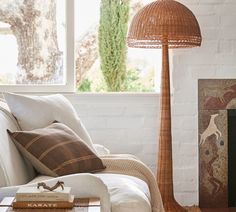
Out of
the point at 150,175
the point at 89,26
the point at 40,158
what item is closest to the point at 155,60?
the point at 89,26

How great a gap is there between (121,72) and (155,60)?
287 mm

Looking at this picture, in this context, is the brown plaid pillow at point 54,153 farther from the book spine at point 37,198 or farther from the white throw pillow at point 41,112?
the book spine at point 37,198

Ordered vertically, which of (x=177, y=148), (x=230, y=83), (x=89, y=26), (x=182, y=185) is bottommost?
(x=182, y=185)

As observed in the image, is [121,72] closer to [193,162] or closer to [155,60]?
[155,60]

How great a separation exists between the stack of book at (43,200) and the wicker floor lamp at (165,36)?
1.87 metres

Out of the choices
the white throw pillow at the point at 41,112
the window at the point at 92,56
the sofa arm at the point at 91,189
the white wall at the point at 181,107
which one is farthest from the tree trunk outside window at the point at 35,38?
the sofa arm at the point at 91,189

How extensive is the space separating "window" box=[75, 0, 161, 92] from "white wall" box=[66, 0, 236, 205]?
0.19 meters

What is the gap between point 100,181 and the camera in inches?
82.9

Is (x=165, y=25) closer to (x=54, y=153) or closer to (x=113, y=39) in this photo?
(x=113, y=39)

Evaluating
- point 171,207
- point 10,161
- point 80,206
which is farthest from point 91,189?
point 171,207

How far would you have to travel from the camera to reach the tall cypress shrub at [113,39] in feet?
13.8

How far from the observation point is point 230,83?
4.11 m

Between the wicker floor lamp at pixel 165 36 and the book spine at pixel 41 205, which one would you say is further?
the wicker floor lamp at pixel 165 36

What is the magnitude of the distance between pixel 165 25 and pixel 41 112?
1016 mm
